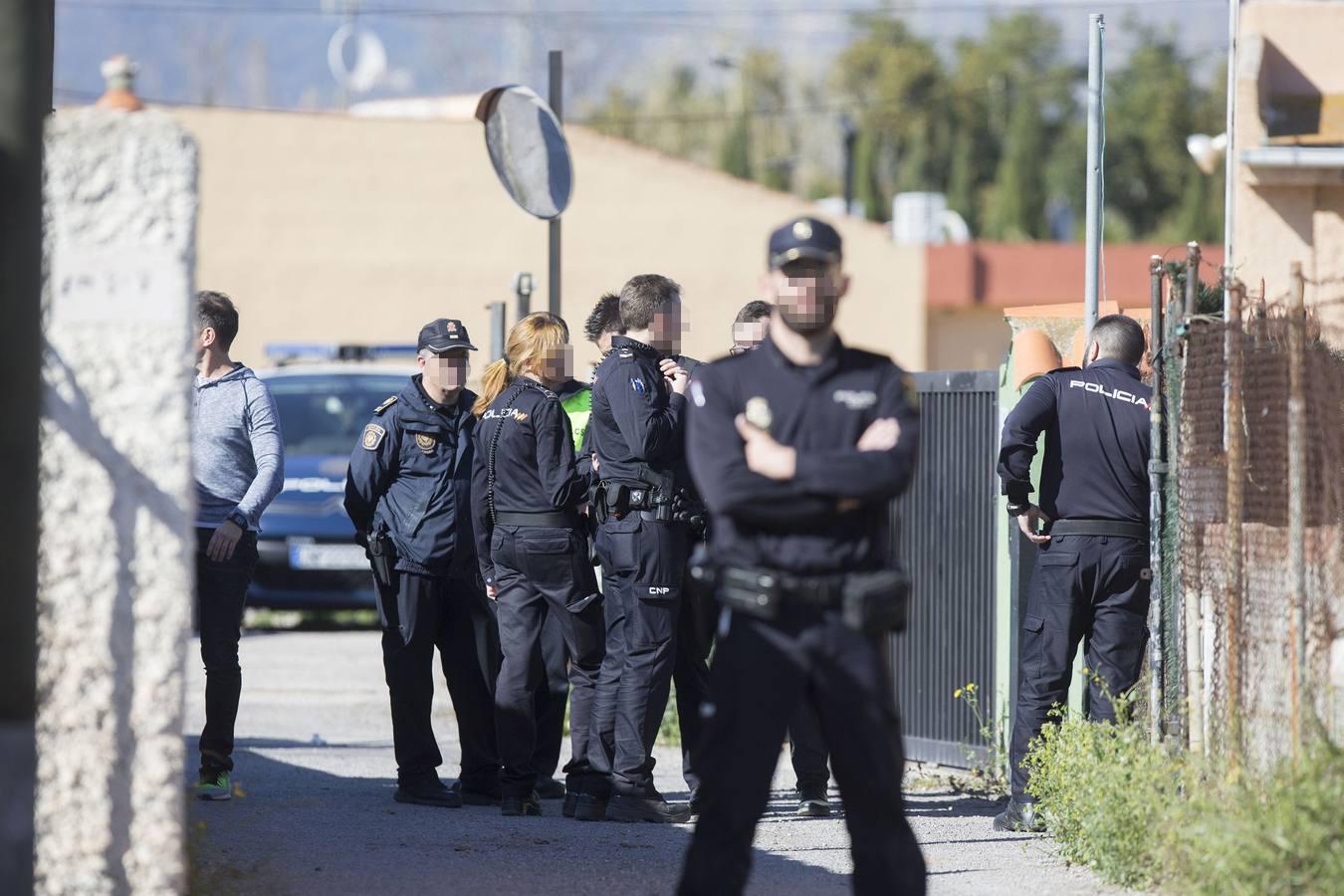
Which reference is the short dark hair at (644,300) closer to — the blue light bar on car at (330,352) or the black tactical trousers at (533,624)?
the black tactical trousers at (533,624)

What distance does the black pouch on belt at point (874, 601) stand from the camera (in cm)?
441

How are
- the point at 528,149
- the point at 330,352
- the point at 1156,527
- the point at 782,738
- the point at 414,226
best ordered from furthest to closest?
1. the point at 414,226
2. the point at 330,352
3. the point at 528,149
4. the point at 1156,527
5. the point at 782,738

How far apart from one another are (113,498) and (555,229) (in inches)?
197

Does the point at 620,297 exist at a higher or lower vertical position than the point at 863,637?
higher

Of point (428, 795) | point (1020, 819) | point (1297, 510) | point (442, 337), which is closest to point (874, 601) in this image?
point (1297, 510)

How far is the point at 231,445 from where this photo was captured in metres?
7.25

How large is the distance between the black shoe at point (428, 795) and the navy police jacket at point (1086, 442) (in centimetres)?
260

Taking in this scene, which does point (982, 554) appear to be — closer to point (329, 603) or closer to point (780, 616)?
point (780, 616)

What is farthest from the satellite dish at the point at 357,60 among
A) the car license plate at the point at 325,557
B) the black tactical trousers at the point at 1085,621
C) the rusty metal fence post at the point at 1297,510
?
the rusty metal fence post at the point at 1297,510

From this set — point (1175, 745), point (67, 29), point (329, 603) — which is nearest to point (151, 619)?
point (1175, 745)

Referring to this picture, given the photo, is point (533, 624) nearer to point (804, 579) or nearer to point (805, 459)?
point (804, 579)

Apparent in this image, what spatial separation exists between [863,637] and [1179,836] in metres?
1.42

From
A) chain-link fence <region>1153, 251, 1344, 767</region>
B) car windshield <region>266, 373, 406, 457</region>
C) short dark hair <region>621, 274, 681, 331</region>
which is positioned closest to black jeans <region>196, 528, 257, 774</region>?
short dark hair <region>621, 274, 681, 331</region>

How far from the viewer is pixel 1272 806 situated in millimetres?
4973
